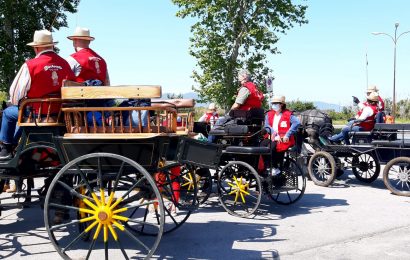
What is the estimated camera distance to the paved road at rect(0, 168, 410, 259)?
483 cm

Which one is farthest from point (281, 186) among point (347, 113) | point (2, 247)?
point (347, 113)

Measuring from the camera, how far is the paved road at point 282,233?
15.9ft

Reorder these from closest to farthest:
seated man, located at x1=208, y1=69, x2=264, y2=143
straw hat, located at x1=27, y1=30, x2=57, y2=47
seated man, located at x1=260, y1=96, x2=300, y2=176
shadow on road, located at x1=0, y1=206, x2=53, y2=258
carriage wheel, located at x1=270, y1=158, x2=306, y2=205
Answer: shadow on road, located at x1=0, y1=206, x2=53, y2=258
straw hat, located at x1=27, y1=30, x2=57, y2=47
carriage wheel, located at x1=270, y1=158, x2=306, y2=205
seated man, located at x1=260, y1=96, x2=300, y2=176
seated man, located at x1=208, y1=69, x2=264, y2=143

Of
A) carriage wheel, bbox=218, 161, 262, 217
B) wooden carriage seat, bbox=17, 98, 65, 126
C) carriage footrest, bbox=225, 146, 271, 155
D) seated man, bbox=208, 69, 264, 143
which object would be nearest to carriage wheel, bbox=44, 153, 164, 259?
wooden carriage seat, bbox=17, 98, 65, 126

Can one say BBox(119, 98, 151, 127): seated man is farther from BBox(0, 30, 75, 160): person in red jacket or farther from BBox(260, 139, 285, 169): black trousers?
BBox(260, 139, 285, 169): black trousers

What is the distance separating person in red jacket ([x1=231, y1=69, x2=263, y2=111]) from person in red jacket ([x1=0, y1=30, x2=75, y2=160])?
2.84m

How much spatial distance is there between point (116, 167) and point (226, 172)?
8.82 ft

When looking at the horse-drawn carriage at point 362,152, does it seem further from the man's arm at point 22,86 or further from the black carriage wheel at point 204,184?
the man's arm at point 22,86

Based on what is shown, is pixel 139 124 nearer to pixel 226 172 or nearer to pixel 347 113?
pixel 226 172

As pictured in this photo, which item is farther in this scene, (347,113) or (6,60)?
(347,113)

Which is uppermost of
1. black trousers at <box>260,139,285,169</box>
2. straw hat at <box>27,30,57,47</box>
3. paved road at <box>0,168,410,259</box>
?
straw hat at <box>27,30,57,47</box>

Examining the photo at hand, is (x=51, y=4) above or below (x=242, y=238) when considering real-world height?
above

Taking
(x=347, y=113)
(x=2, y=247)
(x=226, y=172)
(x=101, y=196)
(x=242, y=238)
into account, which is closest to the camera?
(x=101, y=196)

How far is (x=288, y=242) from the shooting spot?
17.3ft
